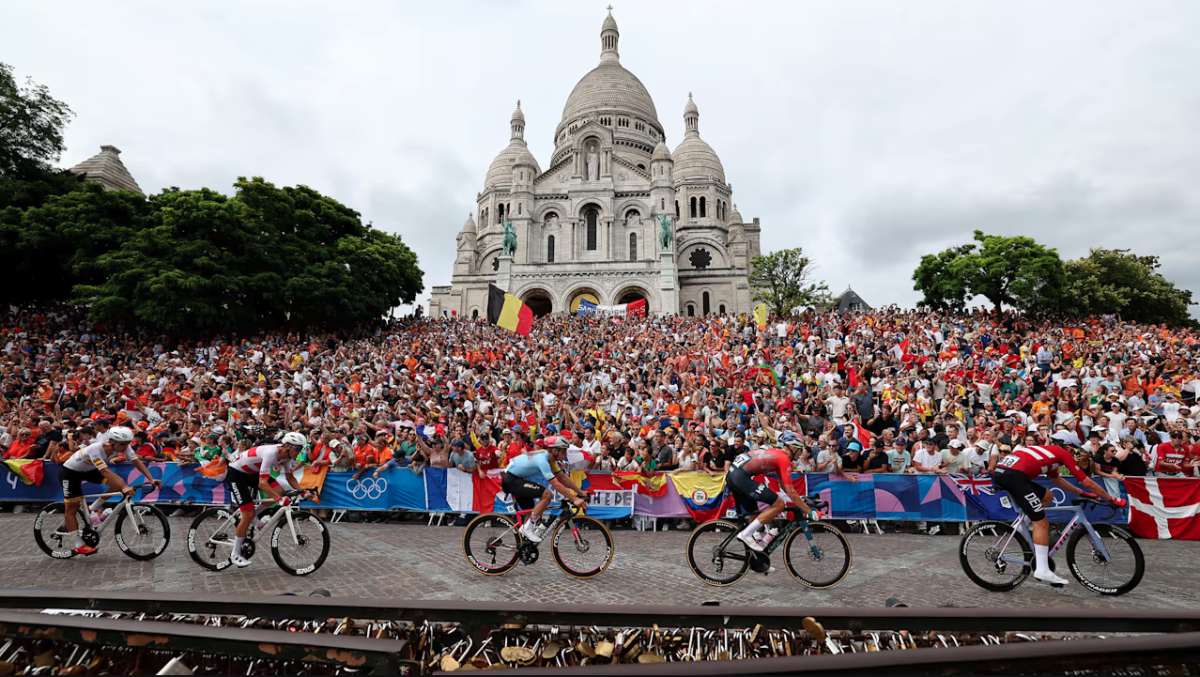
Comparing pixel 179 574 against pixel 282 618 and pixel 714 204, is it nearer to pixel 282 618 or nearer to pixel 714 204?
pixel 282 618

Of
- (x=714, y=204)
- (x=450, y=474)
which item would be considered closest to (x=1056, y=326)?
(x=450, y=474)

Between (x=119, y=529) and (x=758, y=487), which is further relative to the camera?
(x=119, y=529)

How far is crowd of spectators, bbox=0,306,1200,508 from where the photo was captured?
10945 millimetres

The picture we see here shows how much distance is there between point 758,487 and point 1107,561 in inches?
154

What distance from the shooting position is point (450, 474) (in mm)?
11289

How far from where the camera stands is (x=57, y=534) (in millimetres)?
8102

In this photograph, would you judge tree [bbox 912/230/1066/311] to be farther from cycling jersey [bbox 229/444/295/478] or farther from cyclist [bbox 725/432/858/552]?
cycling jersey [bbox 229/444/295/478]

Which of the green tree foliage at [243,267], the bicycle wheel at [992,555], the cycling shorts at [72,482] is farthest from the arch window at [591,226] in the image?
the bicycle wheel at [992,555]

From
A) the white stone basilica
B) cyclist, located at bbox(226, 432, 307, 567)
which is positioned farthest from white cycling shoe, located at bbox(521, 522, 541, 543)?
the white stone basilica

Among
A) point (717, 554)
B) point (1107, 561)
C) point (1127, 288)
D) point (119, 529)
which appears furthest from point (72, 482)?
point (1127, 288)

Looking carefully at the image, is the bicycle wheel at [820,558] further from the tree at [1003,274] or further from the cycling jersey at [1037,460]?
the tree at [1003,274]

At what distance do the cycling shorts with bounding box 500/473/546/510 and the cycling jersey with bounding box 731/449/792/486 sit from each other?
8.72ft

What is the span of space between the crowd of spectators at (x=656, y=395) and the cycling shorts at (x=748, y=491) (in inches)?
81.1

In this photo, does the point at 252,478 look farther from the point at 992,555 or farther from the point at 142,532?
the point at 992,555
